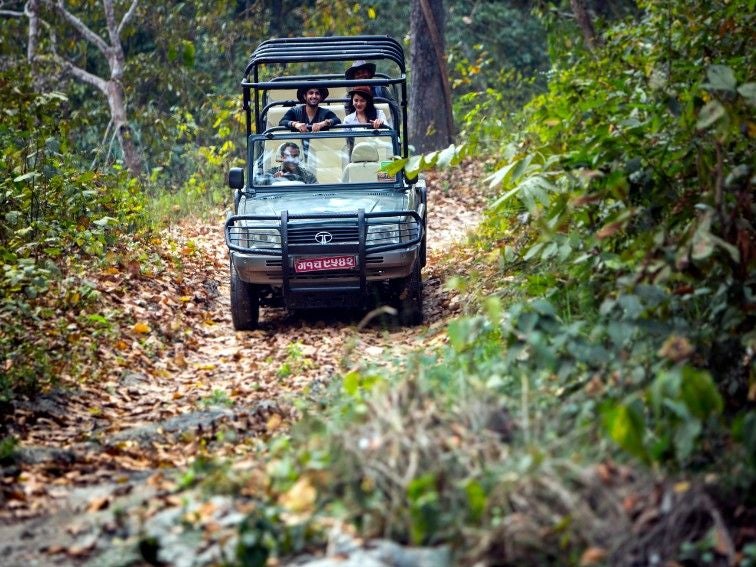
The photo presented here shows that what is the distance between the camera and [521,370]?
5.18 meters

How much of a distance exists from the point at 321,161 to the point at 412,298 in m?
1.81

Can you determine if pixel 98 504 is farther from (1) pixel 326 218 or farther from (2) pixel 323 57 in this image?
(2) pixel 323 57

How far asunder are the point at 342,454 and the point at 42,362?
3.54m

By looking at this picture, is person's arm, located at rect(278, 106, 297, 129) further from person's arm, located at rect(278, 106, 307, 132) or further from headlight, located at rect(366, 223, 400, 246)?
headlight, located at rect(366, 223, 400, 246)

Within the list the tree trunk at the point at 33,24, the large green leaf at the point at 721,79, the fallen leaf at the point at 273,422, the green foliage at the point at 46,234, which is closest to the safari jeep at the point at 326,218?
the green foliage at the point at 46,234

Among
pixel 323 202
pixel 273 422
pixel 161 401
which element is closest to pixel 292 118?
pixel 323 202

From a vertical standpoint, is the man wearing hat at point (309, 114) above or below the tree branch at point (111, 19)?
below

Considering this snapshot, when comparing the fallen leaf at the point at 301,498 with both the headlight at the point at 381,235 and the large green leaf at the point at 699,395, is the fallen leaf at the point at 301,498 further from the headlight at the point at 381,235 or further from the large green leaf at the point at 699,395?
the headlight at the point at 381,235

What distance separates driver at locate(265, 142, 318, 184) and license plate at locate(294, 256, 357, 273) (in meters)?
1.43

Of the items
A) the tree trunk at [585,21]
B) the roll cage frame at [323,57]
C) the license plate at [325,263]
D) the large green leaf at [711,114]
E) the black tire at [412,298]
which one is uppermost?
the tree trunk at [585,21]

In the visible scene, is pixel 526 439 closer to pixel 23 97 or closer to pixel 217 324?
pixel 217 324

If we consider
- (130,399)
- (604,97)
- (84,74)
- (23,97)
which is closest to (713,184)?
(604,97)

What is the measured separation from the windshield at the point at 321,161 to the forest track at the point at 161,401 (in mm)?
1276

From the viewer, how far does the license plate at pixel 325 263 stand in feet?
30.7
